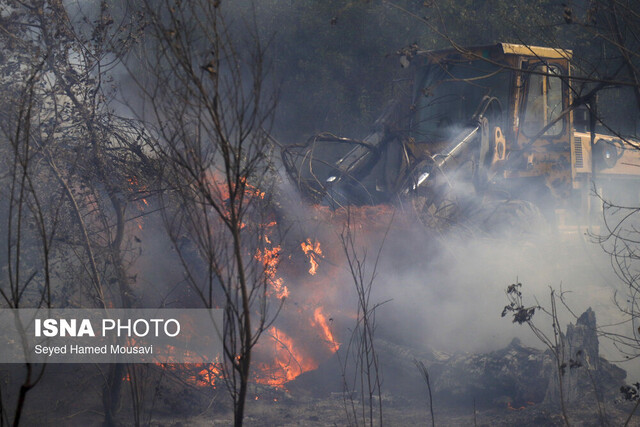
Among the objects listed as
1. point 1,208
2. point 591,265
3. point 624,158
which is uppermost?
point 624,158

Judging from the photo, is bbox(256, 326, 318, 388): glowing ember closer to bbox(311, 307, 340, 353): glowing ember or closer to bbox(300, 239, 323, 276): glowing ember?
bbox(311, 307, 340, 353): glowing ember

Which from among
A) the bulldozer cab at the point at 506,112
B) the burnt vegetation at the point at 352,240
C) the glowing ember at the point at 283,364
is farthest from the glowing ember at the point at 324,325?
the bulldozer cab at the point at 506,112

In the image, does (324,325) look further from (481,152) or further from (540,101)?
(540,101)

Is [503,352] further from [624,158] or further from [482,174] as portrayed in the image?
[624,158]

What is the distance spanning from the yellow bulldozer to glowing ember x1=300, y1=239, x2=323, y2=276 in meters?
0.78

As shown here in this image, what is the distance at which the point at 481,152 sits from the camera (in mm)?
9023

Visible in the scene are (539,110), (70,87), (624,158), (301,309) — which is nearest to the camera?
(70,87)

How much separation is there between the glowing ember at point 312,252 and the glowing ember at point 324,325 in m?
0.65

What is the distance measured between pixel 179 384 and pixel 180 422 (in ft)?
1.93

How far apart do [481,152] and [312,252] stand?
10.4ft

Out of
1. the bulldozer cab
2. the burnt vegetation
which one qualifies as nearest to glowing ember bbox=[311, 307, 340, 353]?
the burnt vegetation

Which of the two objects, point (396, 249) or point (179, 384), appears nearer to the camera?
point (179, 384)

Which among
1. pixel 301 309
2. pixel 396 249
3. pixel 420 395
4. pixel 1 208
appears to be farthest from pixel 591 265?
pixel 1 208

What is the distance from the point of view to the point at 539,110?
993 centimetres
